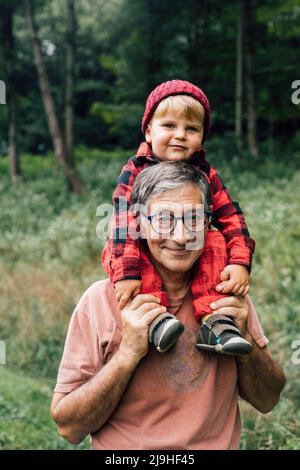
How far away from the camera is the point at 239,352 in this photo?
201 cm

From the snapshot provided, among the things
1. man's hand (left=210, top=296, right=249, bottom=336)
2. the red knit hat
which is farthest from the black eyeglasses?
the red knit hat

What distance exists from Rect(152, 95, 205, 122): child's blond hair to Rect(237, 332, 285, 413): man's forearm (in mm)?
931

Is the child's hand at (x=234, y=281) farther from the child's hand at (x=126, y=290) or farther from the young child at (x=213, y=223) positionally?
the child's hand at (x=126, y=290)

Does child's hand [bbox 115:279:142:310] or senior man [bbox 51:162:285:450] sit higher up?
child's hand [bbox 115:279:142:310]

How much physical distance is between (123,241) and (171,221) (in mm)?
254

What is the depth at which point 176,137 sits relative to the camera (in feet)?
7.97

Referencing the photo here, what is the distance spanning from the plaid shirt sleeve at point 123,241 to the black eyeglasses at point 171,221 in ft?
0.50

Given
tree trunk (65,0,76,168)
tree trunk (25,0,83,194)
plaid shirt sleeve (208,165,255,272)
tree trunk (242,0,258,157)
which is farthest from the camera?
tree trunk (242,0,258,157)

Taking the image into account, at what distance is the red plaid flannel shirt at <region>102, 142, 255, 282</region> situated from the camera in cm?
225

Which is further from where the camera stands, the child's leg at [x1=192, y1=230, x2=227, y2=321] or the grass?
the grass

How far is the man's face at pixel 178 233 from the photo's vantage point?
7.00ft

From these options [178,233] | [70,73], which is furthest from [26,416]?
[70,73]

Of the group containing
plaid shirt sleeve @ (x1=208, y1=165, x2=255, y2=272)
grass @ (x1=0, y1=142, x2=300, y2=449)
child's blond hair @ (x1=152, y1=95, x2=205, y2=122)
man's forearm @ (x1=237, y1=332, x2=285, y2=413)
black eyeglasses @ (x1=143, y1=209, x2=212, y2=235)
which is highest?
child's blond hair @ (x1=152, y1=95, x2=205, y2=122)

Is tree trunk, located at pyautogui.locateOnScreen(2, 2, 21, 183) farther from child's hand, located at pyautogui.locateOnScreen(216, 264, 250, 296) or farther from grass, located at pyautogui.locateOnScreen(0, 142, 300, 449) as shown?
child's hand, located at pyautogui.locateOnScreen(216, 264, 250, 296)
